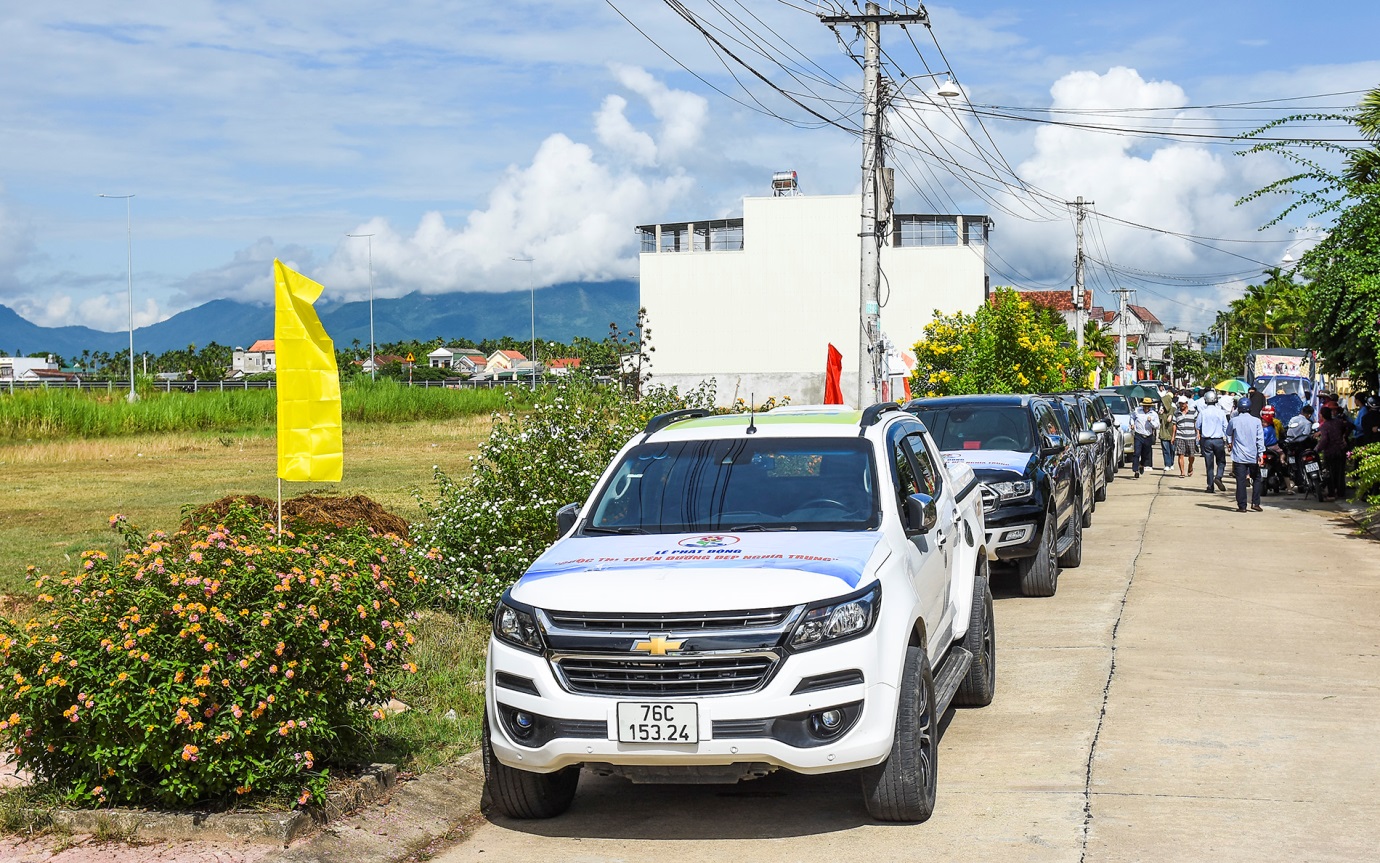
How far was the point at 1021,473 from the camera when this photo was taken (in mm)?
13094

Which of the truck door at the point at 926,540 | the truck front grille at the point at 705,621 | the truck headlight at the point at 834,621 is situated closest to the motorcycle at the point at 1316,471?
the truck door at the point at 926,540

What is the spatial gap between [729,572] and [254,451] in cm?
3633

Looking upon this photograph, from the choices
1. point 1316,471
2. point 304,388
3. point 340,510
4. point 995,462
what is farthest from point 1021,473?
point 1316,471

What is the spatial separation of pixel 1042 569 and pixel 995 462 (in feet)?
3.87

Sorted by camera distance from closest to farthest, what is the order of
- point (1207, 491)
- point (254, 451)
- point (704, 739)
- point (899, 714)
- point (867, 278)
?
point (704, 739) → point (899, 714) → point (867, 278) → point (1207, 491) → point (254, 451)

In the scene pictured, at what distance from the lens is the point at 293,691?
18.7ft

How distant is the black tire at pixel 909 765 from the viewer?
19.2 feet

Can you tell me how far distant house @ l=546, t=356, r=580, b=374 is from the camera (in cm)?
1345

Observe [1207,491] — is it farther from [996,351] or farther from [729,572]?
[729,572]

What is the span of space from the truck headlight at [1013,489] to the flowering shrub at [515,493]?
3.59m

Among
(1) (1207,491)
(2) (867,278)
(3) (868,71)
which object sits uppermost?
(3) (868,71)

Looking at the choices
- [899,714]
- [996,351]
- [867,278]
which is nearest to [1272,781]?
[899,714]

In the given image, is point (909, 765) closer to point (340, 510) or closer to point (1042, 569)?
point (1042, 569)

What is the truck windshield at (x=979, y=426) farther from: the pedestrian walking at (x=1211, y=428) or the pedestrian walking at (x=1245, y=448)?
the pedestrian walking at (x=1211, y=428)
